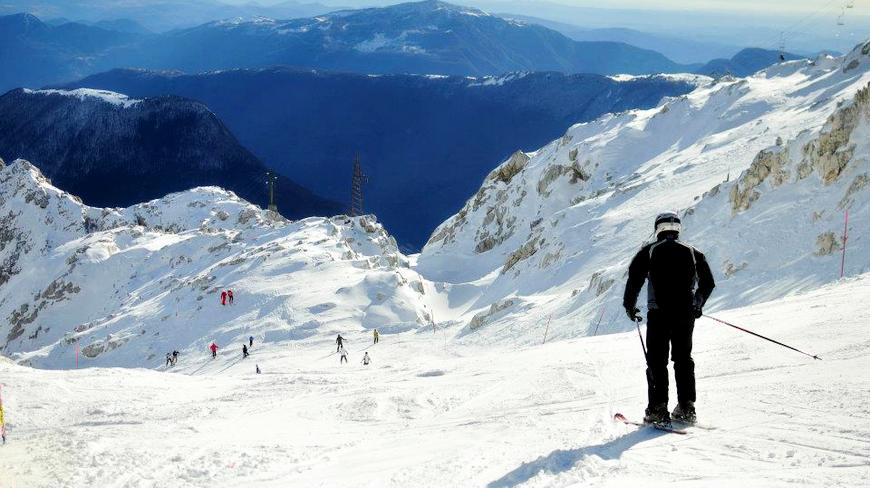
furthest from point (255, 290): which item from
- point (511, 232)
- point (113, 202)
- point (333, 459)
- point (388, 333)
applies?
point (113, 202)

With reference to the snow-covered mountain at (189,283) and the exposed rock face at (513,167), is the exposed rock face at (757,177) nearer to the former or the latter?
the snow-covered mountain at (189,283)

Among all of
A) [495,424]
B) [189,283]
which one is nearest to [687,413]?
[495,424]

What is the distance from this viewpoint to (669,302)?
8000mm

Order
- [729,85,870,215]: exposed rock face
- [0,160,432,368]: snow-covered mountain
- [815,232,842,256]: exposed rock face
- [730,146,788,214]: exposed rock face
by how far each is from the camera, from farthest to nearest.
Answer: [0,160,432,368]: snow-covered mountain
[730,146,788,214]: exposed rock face
[729,85,870,215]: exposed rock face
[815,232,842,256]: exposed rock face

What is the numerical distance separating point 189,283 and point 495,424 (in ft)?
167

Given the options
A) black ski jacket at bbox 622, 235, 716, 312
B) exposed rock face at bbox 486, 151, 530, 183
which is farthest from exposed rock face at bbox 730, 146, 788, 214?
exposed rock face at bbox 486, 151, 530, 183

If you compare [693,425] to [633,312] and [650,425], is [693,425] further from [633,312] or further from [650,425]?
[633,312]

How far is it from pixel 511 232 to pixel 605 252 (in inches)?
1054

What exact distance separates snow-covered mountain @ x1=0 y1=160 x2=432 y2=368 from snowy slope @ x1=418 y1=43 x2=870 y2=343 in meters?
6.78

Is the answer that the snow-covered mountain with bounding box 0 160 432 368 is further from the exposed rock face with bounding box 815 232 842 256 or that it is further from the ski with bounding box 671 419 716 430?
the ski with bounding box 671 419 716 430

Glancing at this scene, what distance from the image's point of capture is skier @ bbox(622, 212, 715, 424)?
314 inches

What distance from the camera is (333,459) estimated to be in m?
9.02

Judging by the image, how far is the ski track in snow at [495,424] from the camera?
7.22m

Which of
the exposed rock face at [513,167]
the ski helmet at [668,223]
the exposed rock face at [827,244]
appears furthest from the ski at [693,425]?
the exposed rock face at [513,167]
